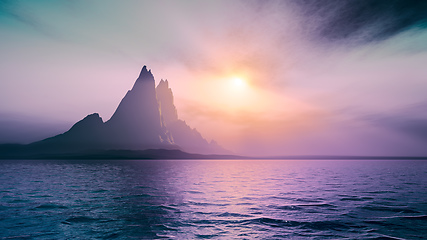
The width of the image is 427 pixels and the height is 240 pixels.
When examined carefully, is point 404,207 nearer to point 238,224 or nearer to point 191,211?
point 238,224

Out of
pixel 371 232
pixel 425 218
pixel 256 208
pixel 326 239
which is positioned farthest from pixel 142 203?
pixel 425 218

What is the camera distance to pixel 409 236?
1474 cm

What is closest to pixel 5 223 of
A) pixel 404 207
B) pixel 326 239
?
pixel 326 239

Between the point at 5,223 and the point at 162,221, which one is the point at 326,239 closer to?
the point at 162,221

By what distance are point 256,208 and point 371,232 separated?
10.1 m

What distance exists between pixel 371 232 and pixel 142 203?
68.9 feet

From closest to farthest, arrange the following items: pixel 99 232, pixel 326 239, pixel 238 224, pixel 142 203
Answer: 1. pixel 326 239
2. pixel 99 232
3. pixel 238 224
4. pixel 142 203

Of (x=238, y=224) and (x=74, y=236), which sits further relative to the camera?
(x=238, y=224)

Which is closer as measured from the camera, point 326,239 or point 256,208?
point 326,239

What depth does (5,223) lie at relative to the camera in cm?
1752

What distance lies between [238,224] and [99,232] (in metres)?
9.61

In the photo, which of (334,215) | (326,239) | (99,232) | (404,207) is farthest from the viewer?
(404,207)

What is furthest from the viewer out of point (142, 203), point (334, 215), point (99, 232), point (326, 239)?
point (142, 203)

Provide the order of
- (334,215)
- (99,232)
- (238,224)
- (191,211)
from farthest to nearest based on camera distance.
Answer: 1. (191,211)
2. (334,215)
3. (238,224)
4. (99,232)
